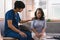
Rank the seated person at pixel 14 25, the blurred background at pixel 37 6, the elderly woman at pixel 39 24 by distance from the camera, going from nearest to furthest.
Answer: the seated person at pixel 14 25
the elderly woman at pixel 39 24
the blurred background at pixel 37 6

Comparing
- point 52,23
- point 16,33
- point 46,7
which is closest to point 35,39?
point 16,33

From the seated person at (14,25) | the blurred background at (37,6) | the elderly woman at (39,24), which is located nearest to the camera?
the seated person at (14,25)

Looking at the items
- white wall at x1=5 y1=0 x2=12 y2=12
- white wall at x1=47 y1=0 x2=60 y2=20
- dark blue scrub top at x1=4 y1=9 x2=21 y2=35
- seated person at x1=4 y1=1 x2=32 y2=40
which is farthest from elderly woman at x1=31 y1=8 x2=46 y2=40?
white wall at x1=5 y1=0 x2=12 y2=12

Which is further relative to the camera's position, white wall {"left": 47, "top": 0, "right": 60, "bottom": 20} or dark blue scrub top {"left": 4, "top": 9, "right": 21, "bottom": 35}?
white wall {"left": 47, "top": 0, "right": 60, "bottom": 20}

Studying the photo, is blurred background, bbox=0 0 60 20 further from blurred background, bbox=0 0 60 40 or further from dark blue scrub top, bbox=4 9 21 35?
dark blue scrub top, bbox=4 9 21 35

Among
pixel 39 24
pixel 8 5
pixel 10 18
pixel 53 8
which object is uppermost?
pixel 8 5

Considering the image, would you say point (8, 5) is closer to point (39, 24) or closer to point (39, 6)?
point (39, 6)

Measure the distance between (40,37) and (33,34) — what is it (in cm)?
15

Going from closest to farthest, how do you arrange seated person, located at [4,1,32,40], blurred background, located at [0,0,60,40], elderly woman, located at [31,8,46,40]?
seated person, located at [4,1,32,40] → elderly woman, located at [31,8,46,40] → blurred background, located at [0,0,60,40]

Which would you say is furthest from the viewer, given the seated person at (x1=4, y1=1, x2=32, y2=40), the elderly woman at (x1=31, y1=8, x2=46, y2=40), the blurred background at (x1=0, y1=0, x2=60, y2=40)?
the blurred background at (x1=0, y1=0, x2=60, y2=40)

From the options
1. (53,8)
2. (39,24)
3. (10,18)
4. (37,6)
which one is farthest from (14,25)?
(53,8)

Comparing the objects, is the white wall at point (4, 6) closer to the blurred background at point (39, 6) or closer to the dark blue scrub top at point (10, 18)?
the blurred background at point (39, 6)

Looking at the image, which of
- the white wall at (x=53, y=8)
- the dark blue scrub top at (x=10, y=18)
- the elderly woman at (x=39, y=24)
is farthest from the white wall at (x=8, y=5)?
the dark blue scrub top at (x=10, y=18)

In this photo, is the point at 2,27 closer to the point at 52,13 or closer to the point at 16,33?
the point at 16,33
